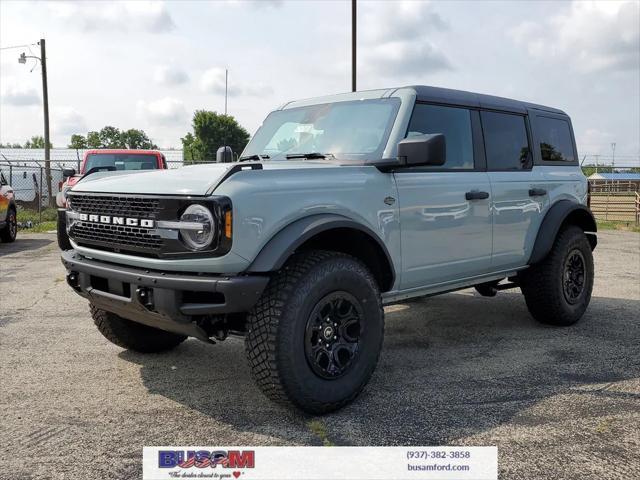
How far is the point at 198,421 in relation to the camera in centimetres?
334

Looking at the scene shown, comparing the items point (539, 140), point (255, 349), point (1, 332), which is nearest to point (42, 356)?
point (1, 332)

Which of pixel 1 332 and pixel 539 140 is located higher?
pixel 539 140

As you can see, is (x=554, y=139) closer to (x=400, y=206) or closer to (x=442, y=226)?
(x=442, y=226)

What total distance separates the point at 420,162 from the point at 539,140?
7.68ft

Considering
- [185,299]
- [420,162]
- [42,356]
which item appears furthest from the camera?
[42,356]

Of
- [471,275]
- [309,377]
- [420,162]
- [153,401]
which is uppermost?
[420,162]

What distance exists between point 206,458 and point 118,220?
4.67 feet

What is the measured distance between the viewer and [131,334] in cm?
442

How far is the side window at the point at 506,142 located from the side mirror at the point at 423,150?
1.28m

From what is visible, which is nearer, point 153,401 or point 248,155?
point 153,401

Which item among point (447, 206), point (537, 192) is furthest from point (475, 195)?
point (537, 192)

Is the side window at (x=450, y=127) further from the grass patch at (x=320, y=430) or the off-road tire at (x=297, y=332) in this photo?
the grass patch at (x=320, y=430)

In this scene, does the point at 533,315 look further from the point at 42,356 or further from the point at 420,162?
the point at 42,356

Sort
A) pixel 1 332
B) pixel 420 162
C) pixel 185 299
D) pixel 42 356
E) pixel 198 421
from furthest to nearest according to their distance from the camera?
pixel 1 332 < pixel 42 356 < pixel 420 162 < pixel 198 421 < pixel 185 299
